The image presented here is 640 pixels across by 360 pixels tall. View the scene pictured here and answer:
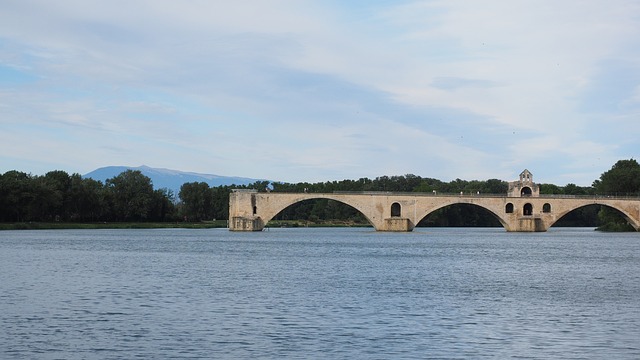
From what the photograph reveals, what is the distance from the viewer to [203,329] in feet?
73.1

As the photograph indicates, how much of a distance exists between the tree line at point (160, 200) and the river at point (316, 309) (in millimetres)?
47782

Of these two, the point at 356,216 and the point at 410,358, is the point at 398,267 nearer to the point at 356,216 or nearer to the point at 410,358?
the point at 410,358

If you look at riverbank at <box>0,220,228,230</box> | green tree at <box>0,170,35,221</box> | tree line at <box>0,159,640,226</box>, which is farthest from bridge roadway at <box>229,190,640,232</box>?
green tree at <box>0,170,35,221</box>

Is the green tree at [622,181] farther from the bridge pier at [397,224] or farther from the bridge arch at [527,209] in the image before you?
the bridge pier at [397,224]

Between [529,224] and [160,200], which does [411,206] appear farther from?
[160,200]

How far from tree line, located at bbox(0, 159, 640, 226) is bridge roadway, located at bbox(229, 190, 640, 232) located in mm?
9822

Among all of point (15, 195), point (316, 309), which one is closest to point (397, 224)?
point (15, 195)

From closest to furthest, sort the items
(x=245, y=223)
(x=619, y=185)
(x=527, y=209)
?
1. (x=245, y=223)
2. (x=527, y=209)
3. (x=619, y=185)

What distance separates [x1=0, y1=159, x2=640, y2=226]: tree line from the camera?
9288 cm

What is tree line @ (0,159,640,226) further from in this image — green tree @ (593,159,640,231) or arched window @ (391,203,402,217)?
arched window @ (391,203,402,217)

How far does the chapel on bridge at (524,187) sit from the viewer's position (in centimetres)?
10119

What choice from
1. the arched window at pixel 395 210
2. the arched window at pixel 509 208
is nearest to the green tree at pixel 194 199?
the arched window at pixel 395 210

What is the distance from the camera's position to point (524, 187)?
102062mm

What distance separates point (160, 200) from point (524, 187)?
4714 cm
